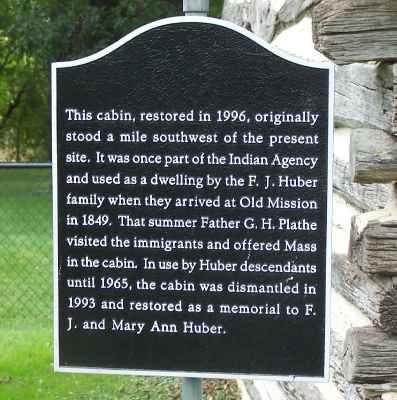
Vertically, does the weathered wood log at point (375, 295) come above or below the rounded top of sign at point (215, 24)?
below

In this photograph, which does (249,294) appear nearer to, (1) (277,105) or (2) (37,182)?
(1) (277,105)

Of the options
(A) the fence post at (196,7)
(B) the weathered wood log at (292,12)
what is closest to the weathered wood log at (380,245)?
(A) the fence post at (196,7)

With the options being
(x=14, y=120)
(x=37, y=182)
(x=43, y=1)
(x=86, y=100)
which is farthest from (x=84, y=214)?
(x=14, y=120)

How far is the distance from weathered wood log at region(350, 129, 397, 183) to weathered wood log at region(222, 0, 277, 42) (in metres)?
2.75

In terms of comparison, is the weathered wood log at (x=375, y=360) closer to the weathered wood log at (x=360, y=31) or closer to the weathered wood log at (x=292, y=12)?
the weathered wood log at (x=360, y=31)

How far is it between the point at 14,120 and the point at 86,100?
34681mm

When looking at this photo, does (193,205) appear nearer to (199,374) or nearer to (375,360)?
(199,374)

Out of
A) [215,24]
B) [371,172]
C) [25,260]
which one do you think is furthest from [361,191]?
[25,260]

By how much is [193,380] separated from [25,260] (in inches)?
313

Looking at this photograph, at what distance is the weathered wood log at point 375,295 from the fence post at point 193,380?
0.64 m

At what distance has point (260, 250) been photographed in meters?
3.12

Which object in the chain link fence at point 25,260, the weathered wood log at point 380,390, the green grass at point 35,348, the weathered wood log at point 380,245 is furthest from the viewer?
the chain link fence at point 25,260

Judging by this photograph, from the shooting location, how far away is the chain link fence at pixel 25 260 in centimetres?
867

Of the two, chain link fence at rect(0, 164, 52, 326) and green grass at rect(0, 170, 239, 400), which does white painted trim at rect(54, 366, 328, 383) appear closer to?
green grass at rect(0, 170, 239, 400)
